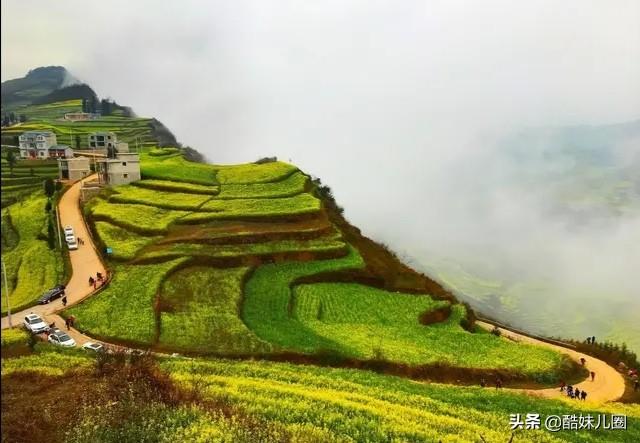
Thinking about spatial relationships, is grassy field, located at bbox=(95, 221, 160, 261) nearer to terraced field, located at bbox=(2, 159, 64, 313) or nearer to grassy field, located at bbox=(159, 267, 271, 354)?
terraced field, located at bbox=(2, 159, 64, 313)

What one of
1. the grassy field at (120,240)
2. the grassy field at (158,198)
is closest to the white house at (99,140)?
the grassy field at (158,198)

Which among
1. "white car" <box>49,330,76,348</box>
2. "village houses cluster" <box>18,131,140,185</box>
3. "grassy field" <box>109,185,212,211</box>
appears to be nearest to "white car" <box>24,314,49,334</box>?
"white car" <box>49,330,76,348</box>

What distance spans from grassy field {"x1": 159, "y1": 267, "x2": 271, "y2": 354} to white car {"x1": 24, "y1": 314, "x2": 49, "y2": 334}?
208 inches

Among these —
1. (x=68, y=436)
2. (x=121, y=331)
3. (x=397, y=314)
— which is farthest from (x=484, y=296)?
(x=68, y=436)

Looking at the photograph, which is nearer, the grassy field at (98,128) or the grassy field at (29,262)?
the grassy field at (29,262)

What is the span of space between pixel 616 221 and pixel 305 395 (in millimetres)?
120560

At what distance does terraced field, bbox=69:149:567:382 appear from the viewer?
27594mm

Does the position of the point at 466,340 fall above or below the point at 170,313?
below

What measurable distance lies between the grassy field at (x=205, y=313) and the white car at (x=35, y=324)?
5278 mm

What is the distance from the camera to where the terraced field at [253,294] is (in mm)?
27594

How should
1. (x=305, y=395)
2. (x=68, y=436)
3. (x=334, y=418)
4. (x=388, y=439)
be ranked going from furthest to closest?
(x=305, y=395), (x=334, y=418), (x=388, y=439), (x=68, y=436)

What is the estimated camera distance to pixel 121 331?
2597 centimetres

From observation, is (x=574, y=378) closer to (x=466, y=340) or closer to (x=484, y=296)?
(x=466, y=340)

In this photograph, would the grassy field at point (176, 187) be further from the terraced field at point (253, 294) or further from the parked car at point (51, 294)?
the parked car at point (51, 294)
